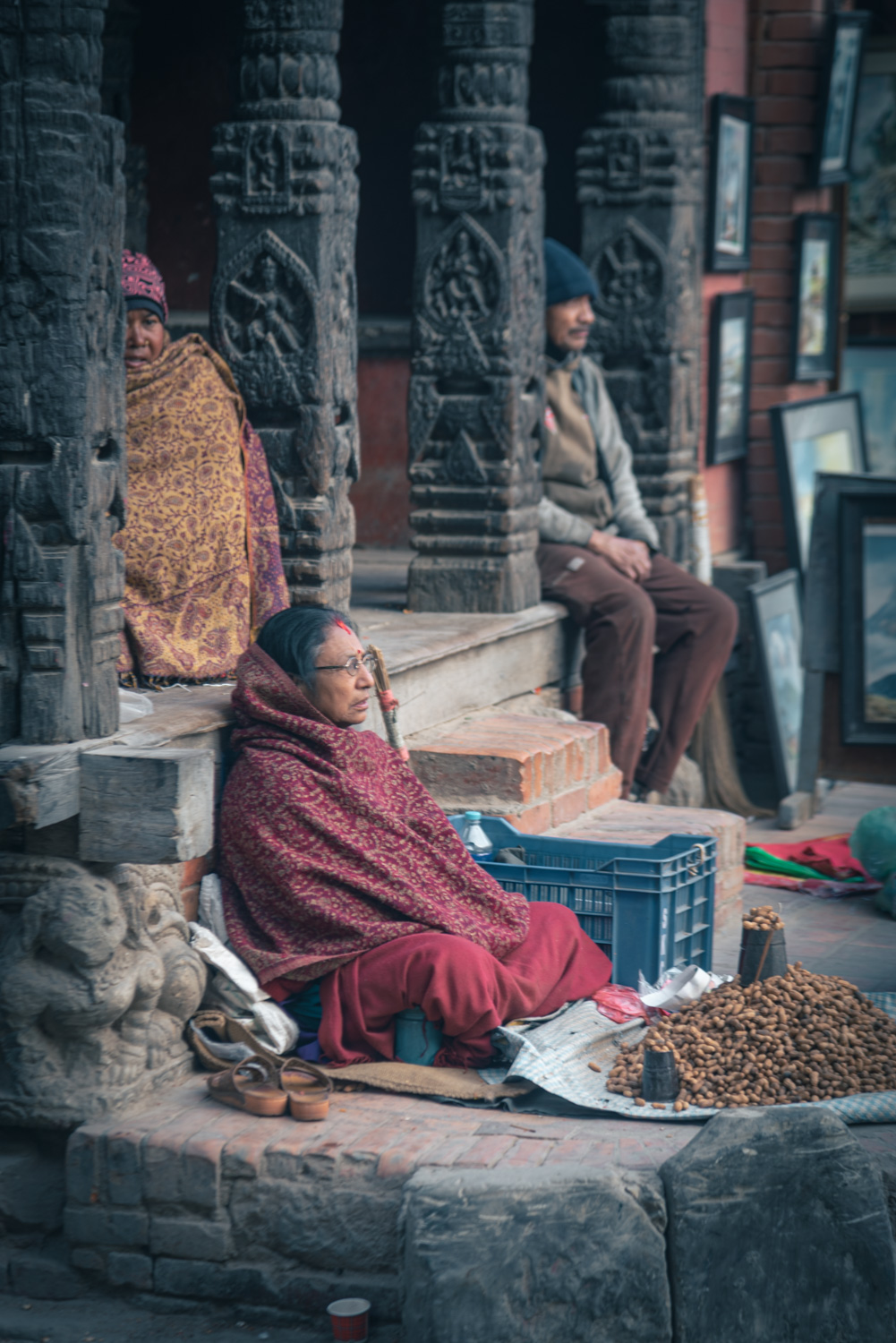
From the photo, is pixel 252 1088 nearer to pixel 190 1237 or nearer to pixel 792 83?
pixel 190 1237

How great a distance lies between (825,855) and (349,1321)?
3792mm

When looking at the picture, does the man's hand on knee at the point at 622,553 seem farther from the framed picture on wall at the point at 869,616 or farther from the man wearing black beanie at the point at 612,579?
the framed picture on wall at the point at 869,616

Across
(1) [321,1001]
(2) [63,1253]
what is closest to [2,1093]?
(2) [63,1253]

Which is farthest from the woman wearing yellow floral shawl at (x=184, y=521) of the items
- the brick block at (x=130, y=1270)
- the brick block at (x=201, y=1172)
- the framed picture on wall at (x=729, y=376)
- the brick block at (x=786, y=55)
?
the brick block at (x=786, y=55)

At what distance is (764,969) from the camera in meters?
4.36

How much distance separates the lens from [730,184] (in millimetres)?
9094

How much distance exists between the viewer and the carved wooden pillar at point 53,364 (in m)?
3.75

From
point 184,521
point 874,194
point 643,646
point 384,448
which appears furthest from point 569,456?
point 874,194

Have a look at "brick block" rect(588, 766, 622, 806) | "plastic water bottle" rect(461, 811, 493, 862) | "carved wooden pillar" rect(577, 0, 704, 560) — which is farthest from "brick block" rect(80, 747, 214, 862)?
"carved wooden pillar" rect(577, 0, 704, 560)

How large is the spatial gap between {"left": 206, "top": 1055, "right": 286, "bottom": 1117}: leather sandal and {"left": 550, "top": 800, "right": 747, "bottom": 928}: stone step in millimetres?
1715

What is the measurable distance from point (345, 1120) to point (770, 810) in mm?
5019

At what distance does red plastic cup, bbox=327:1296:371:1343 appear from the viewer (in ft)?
11.5

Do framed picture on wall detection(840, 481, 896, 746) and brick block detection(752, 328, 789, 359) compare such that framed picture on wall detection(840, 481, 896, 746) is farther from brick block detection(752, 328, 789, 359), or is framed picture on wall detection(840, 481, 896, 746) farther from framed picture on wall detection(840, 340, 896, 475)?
framed picture on wall detection(840, 340, 896, 475)

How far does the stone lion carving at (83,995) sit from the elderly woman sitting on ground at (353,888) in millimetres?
286
